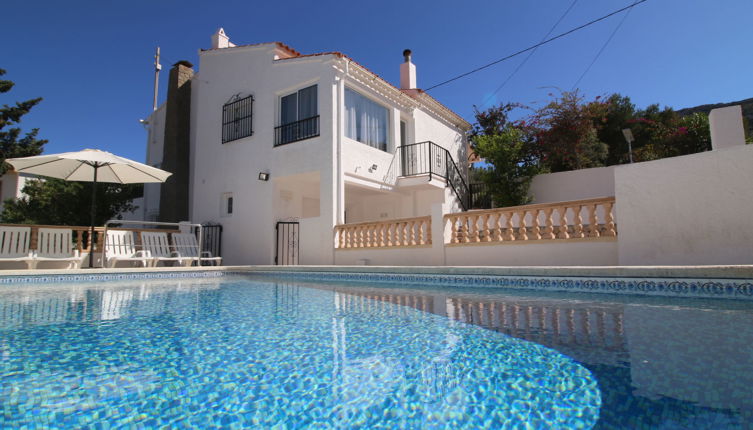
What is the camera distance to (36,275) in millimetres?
7930

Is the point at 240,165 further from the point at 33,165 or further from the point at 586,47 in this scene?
the point at 586,47

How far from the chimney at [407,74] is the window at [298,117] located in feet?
15.4

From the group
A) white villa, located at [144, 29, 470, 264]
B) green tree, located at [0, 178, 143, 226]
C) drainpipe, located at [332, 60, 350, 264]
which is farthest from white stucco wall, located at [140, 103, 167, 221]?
drainpipe, located at [332, 60, 350, 264]

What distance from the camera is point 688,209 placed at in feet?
20.1

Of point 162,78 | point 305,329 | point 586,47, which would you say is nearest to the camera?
point 305,329

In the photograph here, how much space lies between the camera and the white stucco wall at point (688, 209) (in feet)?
18.9

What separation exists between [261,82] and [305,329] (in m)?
11.2

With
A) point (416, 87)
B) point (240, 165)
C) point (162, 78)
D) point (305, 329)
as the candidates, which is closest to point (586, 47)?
point (416, 87)

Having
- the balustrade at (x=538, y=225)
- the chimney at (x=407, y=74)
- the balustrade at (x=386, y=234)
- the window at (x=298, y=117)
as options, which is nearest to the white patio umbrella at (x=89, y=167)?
the window at (x=298, y=117)

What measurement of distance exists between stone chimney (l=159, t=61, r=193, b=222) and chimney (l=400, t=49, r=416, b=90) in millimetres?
8482

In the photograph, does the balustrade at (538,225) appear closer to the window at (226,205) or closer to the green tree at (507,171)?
the green tree at (507,171)

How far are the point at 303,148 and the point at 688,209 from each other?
9.14 meters

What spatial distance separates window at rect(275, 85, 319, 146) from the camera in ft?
38.8

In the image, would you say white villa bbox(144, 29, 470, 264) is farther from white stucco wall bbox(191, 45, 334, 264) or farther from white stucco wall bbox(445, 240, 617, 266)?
white stucco wall bbox(445, 240, 617, 266)
